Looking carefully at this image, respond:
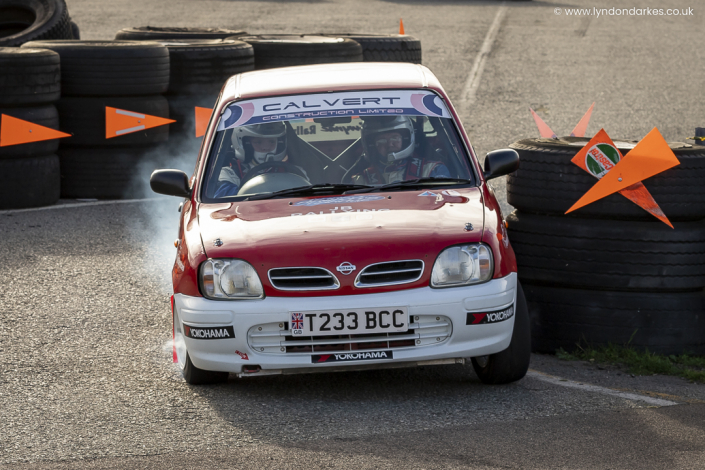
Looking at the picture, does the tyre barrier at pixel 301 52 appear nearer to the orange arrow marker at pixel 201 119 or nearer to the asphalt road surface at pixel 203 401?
the orange arrow marker at pixel 201 119

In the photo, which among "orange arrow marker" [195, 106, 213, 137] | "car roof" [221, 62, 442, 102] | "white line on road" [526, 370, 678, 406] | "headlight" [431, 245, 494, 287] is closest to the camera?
"headlight" [431, 245, 494, 287]

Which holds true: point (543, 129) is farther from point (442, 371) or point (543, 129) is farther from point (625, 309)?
point (442, 371)

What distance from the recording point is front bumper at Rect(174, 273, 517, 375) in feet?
15.1

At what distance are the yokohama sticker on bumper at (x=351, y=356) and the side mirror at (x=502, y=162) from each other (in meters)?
1.44

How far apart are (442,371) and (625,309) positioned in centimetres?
113

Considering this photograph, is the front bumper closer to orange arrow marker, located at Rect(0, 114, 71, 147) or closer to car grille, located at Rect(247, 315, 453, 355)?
car grille, located at Rect(247, 315, 453, 355)

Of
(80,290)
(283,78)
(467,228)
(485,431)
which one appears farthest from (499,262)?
(80,290)

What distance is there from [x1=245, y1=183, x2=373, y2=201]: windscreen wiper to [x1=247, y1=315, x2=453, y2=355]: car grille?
1.01m

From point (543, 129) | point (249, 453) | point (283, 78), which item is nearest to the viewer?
point (249, 453)

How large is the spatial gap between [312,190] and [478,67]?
1574 cm

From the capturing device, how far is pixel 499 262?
15.7 ft

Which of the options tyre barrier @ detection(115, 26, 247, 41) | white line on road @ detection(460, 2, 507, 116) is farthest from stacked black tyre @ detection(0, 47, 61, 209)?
white line on road @ detection(460, 2, 507, 116)

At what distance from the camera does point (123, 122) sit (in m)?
10.7

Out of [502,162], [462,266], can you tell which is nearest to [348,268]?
[462,266]
